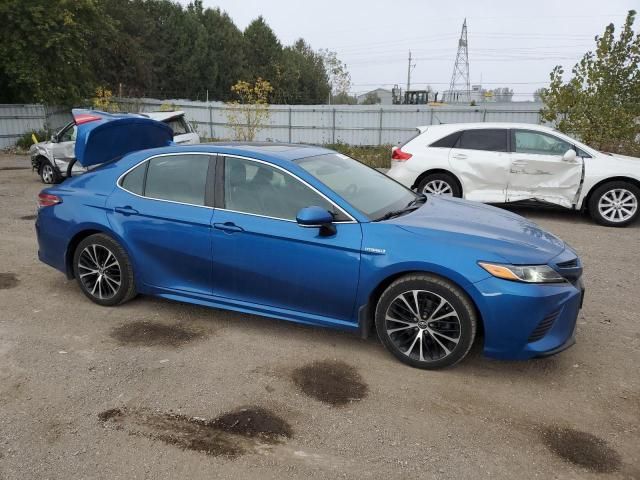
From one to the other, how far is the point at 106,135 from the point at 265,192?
7.49 ft

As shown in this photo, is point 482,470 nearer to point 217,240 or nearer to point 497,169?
point 217,240

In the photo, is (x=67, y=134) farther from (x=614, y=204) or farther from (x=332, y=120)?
(x=332, y=120)

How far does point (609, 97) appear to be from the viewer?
12836mm

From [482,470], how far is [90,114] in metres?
4.95

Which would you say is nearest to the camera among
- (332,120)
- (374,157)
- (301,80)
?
(374,157)

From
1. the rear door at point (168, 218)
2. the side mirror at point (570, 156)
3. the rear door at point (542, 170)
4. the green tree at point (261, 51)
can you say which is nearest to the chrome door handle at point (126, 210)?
the rear door at point (168, 218)

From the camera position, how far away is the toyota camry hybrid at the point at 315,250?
3.57 metres

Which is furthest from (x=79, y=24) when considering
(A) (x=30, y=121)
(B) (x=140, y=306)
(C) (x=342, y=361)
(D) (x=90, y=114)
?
(C) (x=342, y=361)

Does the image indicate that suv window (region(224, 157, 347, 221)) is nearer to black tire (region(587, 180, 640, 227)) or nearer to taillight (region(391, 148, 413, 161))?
taillight (region(391, 148, 413, 161))

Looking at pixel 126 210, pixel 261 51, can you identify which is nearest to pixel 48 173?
pixel 126 210

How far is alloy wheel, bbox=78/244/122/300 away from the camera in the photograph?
15.8 ft

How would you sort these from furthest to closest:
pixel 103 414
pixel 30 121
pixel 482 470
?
pixel 30 121, pixel 103 414, pixel 482 470

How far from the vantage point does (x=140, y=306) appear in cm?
498

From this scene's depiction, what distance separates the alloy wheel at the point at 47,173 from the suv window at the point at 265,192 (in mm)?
10492
